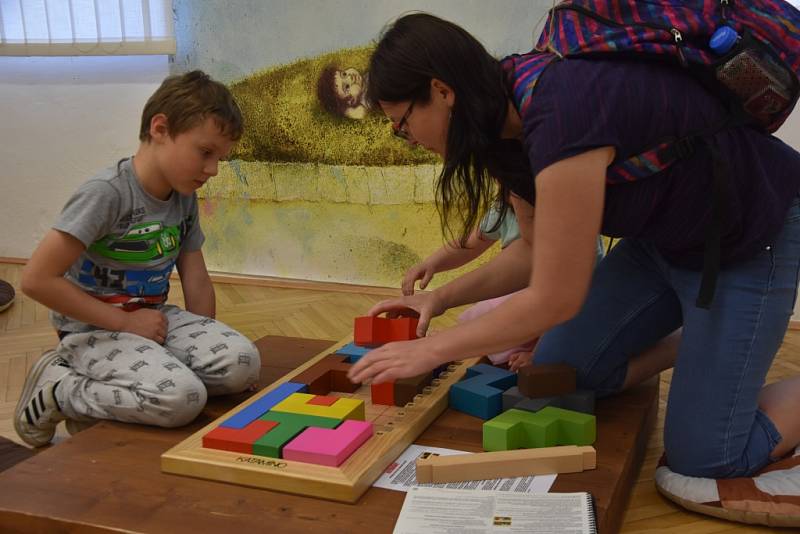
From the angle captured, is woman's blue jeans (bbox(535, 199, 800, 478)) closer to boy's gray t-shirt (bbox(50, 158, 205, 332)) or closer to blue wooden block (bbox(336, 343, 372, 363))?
blue wooden block (bbox(336, 343, 372, 363))

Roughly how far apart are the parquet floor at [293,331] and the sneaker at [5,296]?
2 centimetres

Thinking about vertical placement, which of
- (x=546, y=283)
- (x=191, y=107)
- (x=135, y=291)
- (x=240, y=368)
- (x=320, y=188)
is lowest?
(x=320, y=188)

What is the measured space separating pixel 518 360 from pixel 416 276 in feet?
0.97

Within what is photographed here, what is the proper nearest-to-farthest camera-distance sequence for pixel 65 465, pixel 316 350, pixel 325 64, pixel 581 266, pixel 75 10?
1. pixel 581 266
2. pixel 65 465
3. pixel 316 350
4. pixel 325 64
5. pixel 75 10

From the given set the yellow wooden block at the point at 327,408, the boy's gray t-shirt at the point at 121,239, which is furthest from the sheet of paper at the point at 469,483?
the boy's gray t-shirt at the point at 121,239

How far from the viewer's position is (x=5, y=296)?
2811 mm

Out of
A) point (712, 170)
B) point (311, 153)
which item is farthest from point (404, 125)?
point (311, 153)

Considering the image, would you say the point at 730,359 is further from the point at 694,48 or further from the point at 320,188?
the point at 320,188

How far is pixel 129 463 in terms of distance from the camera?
1.35 m

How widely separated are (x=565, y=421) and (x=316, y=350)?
76 centimetres

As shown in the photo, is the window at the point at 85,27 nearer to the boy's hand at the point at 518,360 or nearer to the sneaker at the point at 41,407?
the sneaker at the point at 41,407

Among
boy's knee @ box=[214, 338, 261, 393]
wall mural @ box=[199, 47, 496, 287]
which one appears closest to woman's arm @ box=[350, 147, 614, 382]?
boy's knee @ box=[214, 338, 261, 393]

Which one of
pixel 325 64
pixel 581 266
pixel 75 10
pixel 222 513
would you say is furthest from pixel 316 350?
pixel 75 10

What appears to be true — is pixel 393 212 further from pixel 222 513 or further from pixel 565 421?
pixel 222 513
